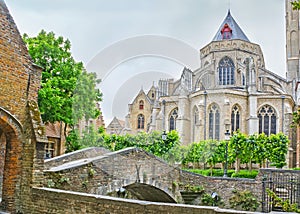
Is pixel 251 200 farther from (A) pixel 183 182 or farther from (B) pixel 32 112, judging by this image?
(B) pixel 32 112

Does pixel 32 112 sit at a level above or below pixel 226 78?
below

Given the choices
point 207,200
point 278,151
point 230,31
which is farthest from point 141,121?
point 207,200

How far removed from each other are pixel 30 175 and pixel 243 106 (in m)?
32.7

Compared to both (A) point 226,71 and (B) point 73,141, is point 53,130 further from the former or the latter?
(A) point 226,71

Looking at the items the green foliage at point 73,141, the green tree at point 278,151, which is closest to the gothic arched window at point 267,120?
the green tree at point 278,151

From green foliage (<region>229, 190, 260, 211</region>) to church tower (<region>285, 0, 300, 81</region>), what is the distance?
129 feet

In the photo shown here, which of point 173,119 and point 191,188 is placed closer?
point 191,188

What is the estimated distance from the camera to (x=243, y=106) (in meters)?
40.4

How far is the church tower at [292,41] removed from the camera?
55.2 m

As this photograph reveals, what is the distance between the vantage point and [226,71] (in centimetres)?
4794

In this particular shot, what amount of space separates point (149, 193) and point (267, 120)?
24291 millimetres

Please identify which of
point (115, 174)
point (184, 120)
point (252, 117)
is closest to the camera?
point (115, 174)

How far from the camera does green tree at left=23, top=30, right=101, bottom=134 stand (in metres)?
21.4

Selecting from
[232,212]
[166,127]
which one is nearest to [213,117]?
[166,127]
